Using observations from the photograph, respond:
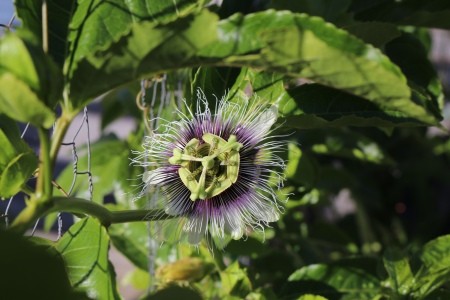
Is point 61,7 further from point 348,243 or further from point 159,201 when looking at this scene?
point 348,243

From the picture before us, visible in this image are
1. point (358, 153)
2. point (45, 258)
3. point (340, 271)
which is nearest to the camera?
point (45, 258)

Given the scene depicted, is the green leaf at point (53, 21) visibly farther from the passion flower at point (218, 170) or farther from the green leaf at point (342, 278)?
the green leaf at point (342, 278)

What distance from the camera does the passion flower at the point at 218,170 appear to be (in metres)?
0.64

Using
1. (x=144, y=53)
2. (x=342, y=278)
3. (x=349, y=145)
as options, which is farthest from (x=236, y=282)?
(x=349, y=145)

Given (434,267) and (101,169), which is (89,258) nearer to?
(434,267)

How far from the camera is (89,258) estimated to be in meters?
0.58

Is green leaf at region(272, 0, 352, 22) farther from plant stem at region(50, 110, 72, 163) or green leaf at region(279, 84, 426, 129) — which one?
plant stem at region(50, 110, 72, 163)

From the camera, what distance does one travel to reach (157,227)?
2.27 ft

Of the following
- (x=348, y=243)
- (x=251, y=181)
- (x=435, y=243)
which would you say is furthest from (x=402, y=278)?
(x=348, y=243)

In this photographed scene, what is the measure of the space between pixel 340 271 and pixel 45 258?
0.51 metres

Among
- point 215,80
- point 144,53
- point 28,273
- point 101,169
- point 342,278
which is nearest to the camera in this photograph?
point 28,273

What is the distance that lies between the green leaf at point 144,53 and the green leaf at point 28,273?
Result: 0.47 feet

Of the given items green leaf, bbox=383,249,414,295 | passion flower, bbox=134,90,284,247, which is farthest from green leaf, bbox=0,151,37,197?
green leaf, bbox=383,249,414,295

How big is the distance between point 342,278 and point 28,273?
0.51 metres
